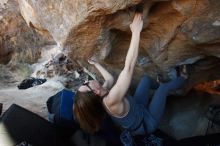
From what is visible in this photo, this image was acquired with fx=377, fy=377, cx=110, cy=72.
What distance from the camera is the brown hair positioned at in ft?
9.12

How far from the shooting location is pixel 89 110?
2.82m

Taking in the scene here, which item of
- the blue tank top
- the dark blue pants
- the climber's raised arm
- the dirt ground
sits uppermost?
the climber's raised arm

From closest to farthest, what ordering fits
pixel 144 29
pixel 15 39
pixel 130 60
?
pixel 130 60, pixel 144 29, pixel 15 39

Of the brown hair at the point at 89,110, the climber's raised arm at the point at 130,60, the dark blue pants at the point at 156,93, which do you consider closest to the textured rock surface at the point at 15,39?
the dark blue pants at the point at 156,93

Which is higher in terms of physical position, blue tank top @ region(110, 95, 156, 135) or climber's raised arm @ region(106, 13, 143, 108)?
climber's raised arm @ region(106, 13, 143, 108)

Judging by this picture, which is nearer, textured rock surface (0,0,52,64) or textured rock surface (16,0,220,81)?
textured rock surface (16,0,220,81)

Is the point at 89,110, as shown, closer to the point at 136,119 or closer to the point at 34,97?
the point at 136,119

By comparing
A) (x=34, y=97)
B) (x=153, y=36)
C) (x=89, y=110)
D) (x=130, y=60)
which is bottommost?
(x=34, y=97)

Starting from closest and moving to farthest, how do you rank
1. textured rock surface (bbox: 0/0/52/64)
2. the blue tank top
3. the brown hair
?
the brown hair < the blue tank top < textured rock surface (bbox: 0/0/52/64)

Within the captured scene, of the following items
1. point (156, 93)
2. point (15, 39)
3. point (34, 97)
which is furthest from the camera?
point (15, 39)

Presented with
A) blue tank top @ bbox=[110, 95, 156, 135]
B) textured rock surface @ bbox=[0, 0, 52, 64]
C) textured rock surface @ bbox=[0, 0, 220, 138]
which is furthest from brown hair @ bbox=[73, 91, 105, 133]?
textured rock surface @ bbox=[0, 0, 52, 64]

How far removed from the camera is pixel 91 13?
8.31 feet

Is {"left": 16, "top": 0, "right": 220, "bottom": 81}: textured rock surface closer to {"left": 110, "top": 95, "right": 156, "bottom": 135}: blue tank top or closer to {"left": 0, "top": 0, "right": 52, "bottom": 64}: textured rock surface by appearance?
{"left": 110, "top": 95, "right": 156, "bottom": 135}: blue tank top

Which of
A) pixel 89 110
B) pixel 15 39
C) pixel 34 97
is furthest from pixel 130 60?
pixel 15 39
